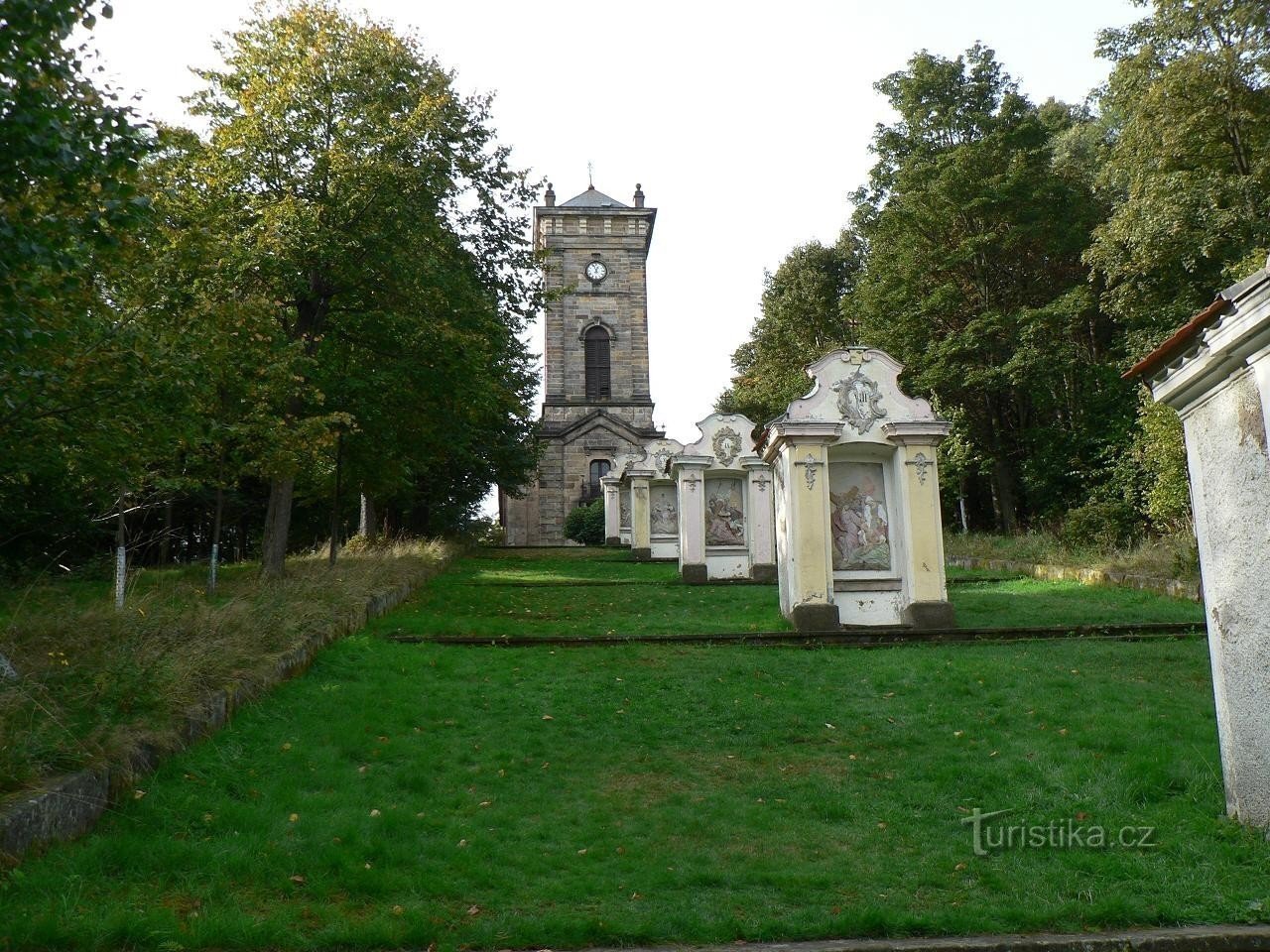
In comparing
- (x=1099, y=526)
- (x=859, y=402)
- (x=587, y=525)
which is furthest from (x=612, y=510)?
(x=859, y=402)

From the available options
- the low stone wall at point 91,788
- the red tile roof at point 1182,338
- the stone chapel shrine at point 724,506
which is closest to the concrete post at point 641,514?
the stone chapel shrine at point 724,506

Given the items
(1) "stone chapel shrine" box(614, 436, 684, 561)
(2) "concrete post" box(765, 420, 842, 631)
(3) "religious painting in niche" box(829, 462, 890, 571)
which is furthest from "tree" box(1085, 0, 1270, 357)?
(1) "stone chapel shrine" box(614, 436, 684, 561)

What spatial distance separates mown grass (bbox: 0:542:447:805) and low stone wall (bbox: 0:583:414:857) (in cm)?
9

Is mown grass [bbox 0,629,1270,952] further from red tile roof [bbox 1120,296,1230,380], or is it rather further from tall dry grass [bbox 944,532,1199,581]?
tall dry grass [bbox 944,532,1199,581]

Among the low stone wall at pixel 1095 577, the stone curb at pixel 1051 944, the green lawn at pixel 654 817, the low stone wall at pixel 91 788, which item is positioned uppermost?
the low stone wall at pixel 1095 577

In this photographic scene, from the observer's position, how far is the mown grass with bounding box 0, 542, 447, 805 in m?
5.95

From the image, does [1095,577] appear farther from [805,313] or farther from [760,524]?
[805,313]

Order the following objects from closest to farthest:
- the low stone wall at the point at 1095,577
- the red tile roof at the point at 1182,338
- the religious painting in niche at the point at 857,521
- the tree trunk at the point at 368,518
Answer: the red tile roof at the point at 1182,338
the religious painting in niche at the point at 857,521
the low stone wall at the point at 1095,577
the tree trunk at the point at 368,518

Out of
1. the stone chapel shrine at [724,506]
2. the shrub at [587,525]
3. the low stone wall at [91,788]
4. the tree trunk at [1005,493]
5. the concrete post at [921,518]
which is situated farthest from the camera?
the shrub at [587,525]

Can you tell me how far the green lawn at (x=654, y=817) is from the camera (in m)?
4.90

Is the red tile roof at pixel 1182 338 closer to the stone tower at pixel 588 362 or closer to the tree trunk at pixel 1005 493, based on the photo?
the tree trunk at pixel 1005 493

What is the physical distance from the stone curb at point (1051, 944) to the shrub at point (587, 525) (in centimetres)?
4320

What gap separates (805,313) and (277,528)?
1152 inches

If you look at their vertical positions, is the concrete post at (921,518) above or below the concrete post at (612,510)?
below
